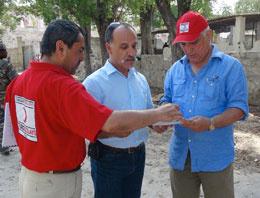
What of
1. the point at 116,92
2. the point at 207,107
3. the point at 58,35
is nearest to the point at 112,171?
the point at 116,92

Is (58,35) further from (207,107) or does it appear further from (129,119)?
(207,107)

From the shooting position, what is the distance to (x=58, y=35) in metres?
1.58

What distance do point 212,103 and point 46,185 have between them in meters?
1.38

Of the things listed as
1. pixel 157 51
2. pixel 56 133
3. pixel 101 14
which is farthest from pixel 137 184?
pixel 157 51

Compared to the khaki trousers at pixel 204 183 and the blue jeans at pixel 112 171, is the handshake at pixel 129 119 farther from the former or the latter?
the khaki trousers at pixel 204 183

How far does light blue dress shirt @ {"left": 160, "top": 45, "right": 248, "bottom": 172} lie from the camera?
204 cm

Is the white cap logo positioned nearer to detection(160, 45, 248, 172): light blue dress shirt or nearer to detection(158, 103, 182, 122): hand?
detection(160, 45, 248, 172): light blue dress shirt

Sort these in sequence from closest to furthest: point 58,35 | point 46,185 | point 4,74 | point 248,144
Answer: point 58,35 < point 46,185 < point 4,74 < point 248,144

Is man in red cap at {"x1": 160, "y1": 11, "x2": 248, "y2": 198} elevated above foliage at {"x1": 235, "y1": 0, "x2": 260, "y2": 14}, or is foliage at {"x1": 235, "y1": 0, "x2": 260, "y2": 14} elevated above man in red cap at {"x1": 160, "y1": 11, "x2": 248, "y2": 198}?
foliage at {"x1": 235, "y1": 0, "x2": 260, "y2": 14}

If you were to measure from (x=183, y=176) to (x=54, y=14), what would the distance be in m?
10.3

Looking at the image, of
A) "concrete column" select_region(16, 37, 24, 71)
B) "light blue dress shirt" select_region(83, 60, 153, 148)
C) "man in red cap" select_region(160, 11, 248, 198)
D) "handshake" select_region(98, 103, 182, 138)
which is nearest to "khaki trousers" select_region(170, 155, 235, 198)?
"man in red cap" select_region(160, 11, 248, 198)

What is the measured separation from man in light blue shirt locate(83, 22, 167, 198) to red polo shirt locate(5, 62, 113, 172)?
41 cm

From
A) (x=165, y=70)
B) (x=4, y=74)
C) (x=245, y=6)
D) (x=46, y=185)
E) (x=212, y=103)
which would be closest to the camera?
(x=46, y=185)

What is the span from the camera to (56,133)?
1.58 meters
